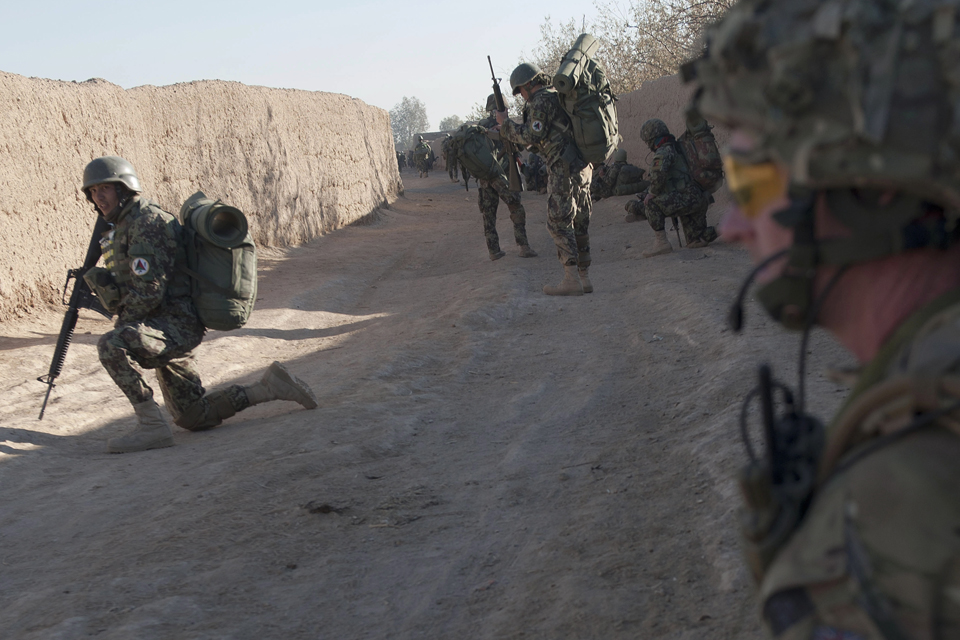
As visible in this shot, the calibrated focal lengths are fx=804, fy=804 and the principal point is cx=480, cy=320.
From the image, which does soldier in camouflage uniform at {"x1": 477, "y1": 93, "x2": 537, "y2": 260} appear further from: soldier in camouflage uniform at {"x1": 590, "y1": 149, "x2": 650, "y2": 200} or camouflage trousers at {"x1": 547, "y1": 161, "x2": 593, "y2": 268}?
soldier in camouflage uniform at {"x1": 590, "y1": 149, "x2": 650, "y2": 200}

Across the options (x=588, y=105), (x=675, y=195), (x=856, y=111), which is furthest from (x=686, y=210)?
(x=856, y=111)

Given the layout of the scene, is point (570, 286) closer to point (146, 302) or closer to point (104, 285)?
point (146, 302)

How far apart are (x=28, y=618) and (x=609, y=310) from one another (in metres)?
5.11

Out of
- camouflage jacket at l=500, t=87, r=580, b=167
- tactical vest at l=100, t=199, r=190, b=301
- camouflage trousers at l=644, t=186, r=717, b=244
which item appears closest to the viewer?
tactical vest at l=100, t=199, r=190, b=301

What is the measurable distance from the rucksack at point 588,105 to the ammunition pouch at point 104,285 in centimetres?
389

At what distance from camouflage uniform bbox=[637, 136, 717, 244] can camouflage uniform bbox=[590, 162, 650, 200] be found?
4228 mm

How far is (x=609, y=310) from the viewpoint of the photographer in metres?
6.84

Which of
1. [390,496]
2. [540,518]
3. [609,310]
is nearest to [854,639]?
[540,518]

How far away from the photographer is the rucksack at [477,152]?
9523 millimetres

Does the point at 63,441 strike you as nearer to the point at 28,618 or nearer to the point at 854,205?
the point at 28,618

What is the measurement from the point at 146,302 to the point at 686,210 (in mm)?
6400

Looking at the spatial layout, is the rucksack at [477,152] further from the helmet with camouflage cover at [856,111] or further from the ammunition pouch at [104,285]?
the helmet with camouflage cover at [856,111]

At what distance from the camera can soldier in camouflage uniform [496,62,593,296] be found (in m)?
7.01

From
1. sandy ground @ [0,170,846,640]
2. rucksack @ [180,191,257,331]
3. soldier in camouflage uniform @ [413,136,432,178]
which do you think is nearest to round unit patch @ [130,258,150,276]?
rucksack @ [180,191,257,331]
